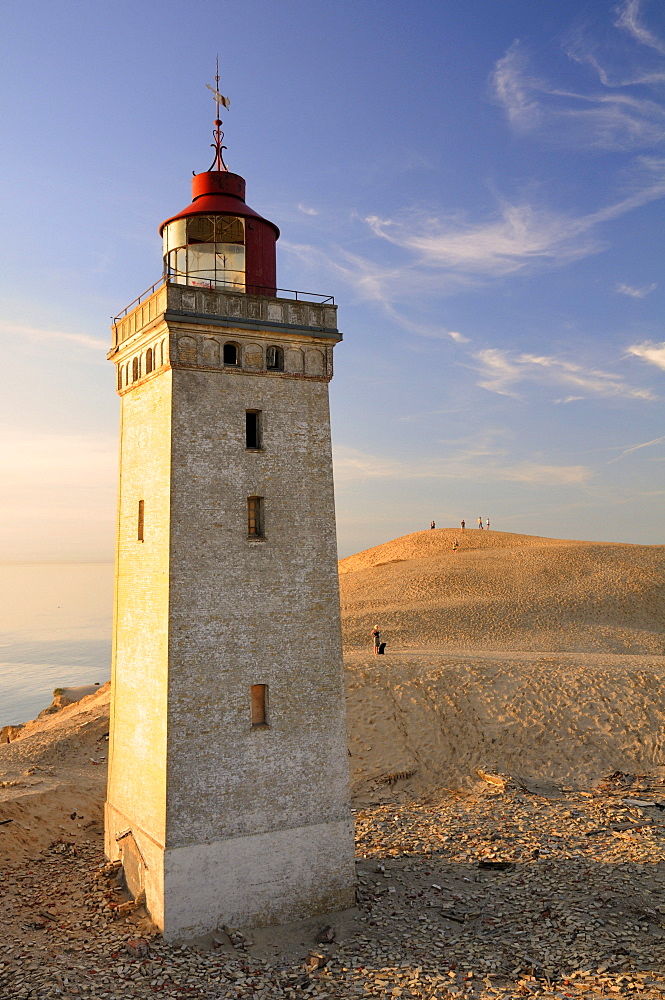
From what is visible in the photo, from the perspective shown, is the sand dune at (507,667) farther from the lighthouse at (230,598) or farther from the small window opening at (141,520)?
the small window opening at (141,520)

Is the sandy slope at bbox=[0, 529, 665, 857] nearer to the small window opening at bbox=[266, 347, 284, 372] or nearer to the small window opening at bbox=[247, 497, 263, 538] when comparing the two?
the small window opening at bbox=[247, 497, 263, 538]

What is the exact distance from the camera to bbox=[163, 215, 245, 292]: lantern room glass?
51.3ft

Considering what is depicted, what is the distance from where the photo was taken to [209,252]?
15719 millimetres

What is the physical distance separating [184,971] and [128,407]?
449 inches

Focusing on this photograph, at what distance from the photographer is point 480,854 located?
1731 cm

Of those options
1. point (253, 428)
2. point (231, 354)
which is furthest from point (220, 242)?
point (253, 428)

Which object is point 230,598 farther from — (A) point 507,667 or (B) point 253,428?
(A) point 507,667

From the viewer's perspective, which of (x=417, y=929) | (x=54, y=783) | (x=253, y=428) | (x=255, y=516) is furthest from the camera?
(x=54, y=783)

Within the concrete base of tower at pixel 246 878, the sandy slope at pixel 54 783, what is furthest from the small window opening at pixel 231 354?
the sandy slope at pixel 54 783

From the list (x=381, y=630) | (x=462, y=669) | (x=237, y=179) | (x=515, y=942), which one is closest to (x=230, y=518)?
(x=237, y=179)

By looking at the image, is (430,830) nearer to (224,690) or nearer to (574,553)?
(224,690)

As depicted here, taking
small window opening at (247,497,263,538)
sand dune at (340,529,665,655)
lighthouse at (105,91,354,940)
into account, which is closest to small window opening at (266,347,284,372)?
lighthouse at (105,91,354,940)

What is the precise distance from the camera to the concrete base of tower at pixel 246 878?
13.7m

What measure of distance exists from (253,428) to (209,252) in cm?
401
